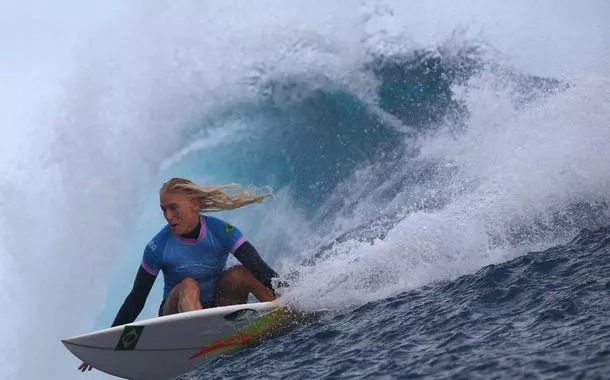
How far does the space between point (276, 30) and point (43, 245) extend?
5.52 metres

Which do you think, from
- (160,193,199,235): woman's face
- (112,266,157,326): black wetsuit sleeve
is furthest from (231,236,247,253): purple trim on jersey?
(112,266,157,326): black wetsuit sleeve

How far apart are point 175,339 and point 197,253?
2.61 ft

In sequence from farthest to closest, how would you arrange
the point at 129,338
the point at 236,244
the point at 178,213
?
1. the point at 236,244
2. the point at 178,213
3. the point at 129,338

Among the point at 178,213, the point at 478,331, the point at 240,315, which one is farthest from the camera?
the point at 178,213

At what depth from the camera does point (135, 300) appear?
728cm

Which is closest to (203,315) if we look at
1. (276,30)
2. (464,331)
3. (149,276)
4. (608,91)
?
(149,276)

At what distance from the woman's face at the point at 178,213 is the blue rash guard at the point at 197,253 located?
92mm

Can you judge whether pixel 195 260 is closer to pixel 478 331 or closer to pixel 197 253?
pixel 197 253

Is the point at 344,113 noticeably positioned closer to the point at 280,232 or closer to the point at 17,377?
the point at 280,232

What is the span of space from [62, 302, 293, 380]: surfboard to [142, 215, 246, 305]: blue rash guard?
532mm

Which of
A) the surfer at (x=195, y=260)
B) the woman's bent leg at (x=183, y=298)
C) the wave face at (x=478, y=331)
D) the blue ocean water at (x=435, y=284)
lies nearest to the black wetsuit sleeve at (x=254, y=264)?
the surfer at (x=195, y=260)

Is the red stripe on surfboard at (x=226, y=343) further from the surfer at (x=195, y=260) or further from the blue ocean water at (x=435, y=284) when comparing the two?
the surfer at (x=195, y=260)

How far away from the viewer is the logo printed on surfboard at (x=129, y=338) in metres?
6.76

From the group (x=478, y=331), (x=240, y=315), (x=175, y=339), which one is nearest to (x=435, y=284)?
(x=478, y=331)
